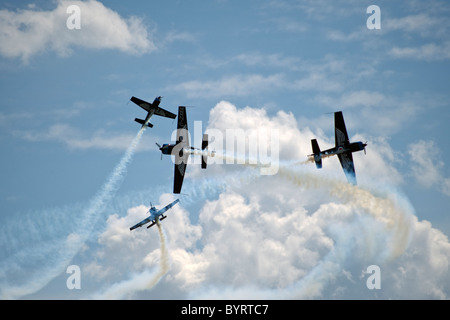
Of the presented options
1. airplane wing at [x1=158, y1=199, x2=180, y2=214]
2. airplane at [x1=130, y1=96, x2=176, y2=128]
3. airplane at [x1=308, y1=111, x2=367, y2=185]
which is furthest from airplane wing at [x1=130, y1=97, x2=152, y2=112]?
airplane at [x1=308, y1=111, x2=367, y2=185]

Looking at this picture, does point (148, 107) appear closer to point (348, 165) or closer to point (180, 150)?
point (180, 150)

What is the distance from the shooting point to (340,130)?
319ft

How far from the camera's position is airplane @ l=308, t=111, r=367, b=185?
9456 centimetres

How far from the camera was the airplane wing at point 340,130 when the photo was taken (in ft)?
318

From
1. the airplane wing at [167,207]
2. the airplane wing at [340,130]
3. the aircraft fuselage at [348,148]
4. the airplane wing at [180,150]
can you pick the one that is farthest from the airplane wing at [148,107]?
the airplane wing at [340,130]

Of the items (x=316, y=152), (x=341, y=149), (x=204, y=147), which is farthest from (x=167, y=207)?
(x=341, y=149)

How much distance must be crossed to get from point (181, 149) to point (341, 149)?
28.8 m

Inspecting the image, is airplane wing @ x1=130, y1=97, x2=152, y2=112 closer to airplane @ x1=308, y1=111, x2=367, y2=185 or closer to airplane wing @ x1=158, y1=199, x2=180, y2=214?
airplane wing @ x1=158, y1=199, x2=180, y2=214

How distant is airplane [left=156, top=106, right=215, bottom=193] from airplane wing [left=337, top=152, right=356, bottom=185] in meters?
24.2
